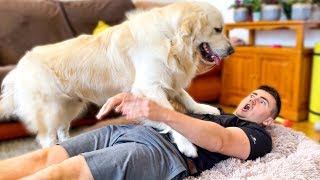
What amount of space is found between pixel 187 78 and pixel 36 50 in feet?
2.62

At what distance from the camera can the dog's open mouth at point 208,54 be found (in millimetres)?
1553

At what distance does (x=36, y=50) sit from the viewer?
1800 mm

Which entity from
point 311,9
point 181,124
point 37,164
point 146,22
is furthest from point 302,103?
point 37,164

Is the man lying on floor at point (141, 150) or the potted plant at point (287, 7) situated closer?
the man lying on floor at point (141, 150)

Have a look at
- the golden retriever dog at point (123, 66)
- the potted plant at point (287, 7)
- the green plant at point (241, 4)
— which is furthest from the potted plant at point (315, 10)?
the golden retriever dog at point (123, 66)

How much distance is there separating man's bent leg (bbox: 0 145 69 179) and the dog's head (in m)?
0.65

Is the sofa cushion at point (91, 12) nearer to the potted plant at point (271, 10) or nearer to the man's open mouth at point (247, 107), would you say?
the potted plant at point (271, 10)

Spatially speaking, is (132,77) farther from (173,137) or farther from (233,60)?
(233,60)

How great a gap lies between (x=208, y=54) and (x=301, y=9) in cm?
164

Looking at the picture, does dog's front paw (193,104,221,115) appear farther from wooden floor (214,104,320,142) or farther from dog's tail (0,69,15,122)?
wooden floor (214,104,320,142)

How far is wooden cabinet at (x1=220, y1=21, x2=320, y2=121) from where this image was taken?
9.18 feet

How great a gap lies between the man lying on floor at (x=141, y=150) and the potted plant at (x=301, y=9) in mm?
1791

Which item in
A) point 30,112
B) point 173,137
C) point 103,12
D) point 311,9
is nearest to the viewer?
point 173,137

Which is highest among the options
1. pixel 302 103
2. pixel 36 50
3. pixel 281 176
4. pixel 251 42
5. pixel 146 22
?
pixel 146 22
